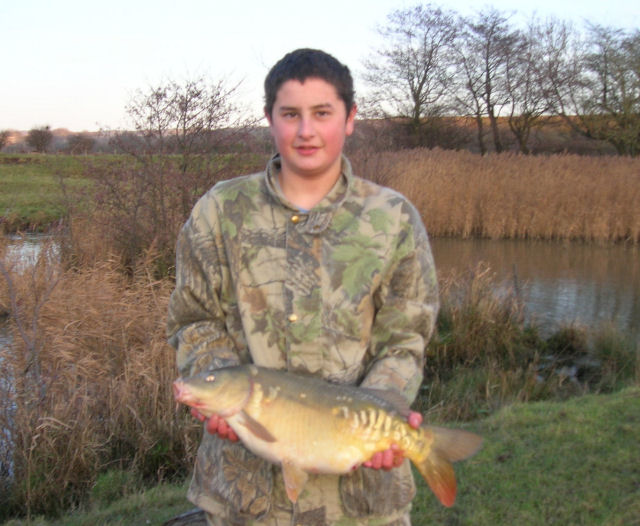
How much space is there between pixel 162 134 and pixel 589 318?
688 centimetres

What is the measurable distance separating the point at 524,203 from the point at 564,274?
146 inches

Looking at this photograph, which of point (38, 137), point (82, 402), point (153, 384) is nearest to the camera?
point (82, 402)

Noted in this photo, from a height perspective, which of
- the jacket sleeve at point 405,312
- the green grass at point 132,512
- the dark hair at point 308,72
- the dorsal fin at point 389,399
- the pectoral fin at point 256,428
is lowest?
the green grass at point 132,512

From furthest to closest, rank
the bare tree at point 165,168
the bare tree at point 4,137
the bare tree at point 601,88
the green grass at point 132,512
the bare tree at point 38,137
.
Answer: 1. the bare tree at point 4,137
2. the bare tree at point 38,137
3. the bare tree at point 601,88
4. the bare tree at point 165,168
5. the green grass at point 132,512

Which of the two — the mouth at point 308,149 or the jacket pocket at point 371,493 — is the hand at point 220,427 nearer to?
the jacket pocket at point 371,493

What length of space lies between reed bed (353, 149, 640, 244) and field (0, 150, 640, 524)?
341 cm

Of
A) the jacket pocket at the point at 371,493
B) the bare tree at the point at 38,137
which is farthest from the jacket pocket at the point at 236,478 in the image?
the bare tree at the point at 38,137

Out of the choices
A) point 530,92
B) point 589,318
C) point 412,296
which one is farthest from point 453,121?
point 412,296

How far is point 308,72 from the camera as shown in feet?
7.64

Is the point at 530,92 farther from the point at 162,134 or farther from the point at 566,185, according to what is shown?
the point at 162,134

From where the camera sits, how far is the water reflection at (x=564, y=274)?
10.8 m

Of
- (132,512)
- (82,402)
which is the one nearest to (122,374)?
(82,402)

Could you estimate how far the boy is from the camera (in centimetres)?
227

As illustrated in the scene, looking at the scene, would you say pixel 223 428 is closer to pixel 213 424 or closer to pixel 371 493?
pixel 213 424
